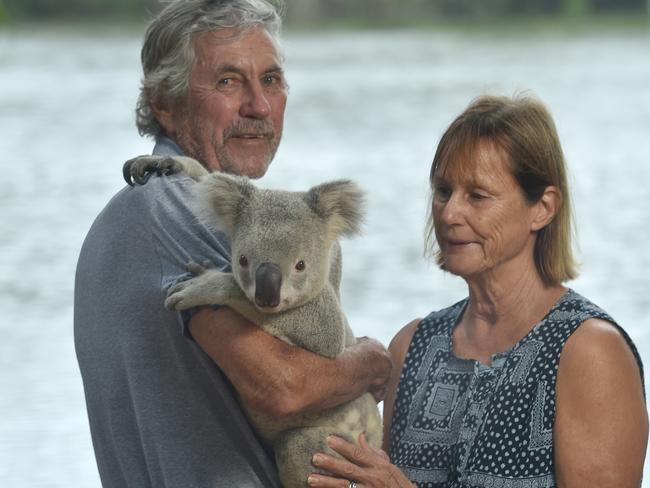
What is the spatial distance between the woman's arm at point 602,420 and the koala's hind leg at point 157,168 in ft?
2.86

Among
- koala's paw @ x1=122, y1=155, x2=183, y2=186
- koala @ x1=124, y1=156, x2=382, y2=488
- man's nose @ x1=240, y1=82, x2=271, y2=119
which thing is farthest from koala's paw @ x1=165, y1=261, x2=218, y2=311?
man's nose @ x1=240, y1=82, x2=271, y2=119

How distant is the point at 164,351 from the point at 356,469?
449mm

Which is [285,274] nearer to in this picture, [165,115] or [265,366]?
[265,366]

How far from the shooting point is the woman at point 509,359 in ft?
8.32

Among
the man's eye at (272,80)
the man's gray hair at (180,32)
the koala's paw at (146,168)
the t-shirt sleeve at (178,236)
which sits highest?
the man's gray hair at (180,32)

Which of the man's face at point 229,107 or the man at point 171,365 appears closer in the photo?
the man at point 171,365

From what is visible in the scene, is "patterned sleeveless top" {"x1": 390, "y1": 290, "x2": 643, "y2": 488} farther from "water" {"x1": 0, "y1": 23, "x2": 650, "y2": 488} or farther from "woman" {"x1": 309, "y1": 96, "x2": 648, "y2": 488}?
"water" {"x1": 0, "y1": 23, "x2": 650, "y2": 488}

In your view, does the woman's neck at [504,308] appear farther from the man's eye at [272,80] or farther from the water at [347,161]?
the man's eye at [272,80]

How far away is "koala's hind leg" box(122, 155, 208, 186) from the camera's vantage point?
2.60m

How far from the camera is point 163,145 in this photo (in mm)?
2877

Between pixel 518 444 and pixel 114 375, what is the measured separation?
83 centimetres

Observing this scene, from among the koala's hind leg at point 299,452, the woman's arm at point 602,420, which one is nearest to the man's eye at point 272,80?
the koala's hind leg at point 299,452

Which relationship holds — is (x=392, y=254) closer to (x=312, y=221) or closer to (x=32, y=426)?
(x=32, y=426)

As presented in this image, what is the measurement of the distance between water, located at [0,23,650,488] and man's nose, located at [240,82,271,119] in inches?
19.9
